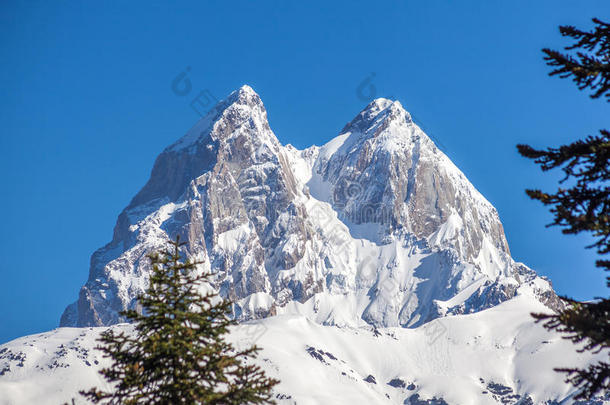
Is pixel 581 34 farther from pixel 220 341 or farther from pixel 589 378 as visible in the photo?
pixel 220 341

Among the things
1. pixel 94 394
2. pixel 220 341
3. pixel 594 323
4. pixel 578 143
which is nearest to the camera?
pixel 594 323

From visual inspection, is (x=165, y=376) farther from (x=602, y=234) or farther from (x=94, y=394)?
(x=602, y=234)

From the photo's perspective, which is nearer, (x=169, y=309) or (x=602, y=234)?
(x=602, y=234)

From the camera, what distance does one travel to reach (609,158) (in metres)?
16.8

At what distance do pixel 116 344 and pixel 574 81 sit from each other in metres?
14.3

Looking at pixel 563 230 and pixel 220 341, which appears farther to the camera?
pixel 220 341

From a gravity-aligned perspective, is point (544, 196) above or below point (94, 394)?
above

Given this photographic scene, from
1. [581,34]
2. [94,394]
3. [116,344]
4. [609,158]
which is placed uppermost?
[581,34]

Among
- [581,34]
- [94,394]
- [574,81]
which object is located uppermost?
[581,34]

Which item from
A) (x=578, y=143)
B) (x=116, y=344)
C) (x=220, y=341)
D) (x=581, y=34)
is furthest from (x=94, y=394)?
(x=581, y=34)

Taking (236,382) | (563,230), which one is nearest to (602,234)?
(563,230)

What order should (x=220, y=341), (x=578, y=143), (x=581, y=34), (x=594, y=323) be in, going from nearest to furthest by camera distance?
(x=594, y=323)
(x=578, y=143)
(x=581, y=34)
(x=220, y=341)

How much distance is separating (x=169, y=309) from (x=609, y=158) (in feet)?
40.7

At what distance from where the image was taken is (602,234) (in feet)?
53.9
